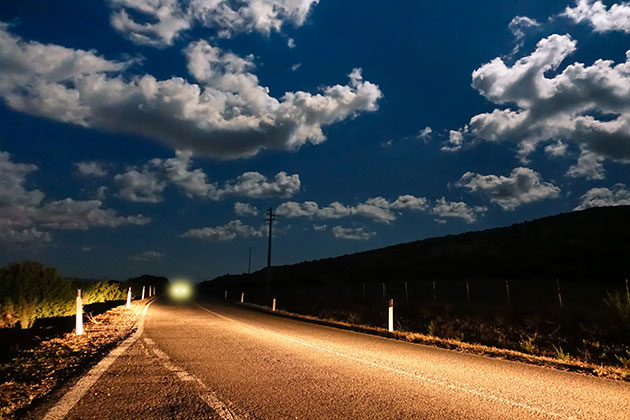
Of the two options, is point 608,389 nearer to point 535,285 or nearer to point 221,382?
point 221,382

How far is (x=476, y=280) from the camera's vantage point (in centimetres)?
4284

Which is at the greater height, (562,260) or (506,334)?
(562,260)

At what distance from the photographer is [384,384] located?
19.4 feet

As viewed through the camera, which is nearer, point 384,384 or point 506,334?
point 384,384

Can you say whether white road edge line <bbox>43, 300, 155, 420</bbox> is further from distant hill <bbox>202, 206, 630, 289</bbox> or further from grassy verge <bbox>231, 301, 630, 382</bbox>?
distant hill <bbox>202, 206, 630, 289</bbox>

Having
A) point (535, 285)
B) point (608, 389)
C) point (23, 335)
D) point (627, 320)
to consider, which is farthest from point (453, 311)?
point (535, 285)

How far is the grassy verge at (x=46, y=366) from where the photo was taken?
499 centimetres

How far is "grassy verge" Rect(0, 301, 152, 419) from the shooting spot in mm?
4992

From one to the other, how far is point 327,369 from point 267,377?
1.11 meters

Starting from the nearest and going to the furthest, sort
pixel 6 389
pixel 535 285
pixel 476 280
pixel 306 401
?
pixel 306 401 < pixel 6 389 < pixel 535 285 < pixel 476 280

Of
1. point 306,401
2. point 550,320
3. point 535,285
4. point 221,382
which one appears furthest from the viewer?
point 535,285

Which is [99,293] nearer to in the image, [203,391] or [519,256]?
[203,391]

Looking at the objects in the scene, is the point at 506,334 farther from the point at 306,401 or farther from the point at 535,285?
the point at 535,285

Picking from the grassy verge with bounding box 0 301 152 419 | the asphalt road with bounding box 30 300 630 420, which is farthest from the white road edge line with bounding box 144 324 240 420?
the grassy verge with bounding box 0 301 152 419
